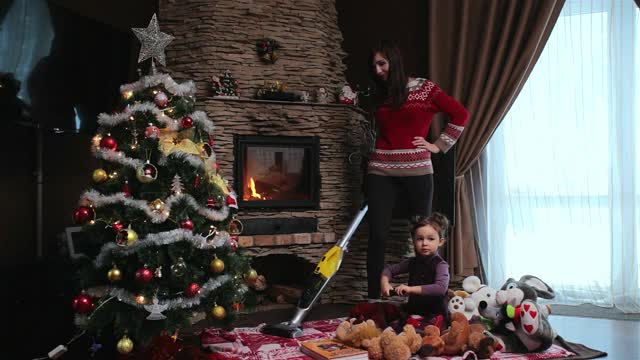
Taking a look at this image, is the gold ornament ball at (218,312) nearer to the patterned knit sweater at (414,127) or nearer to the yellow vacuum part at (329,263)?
the yellow vacuum part at (329,263)

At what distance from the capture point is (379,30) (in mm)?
→ 4930

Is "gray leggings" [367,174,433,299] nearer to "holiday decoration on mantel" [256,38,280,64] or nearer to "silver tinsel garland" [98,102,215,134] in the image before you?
"holiday decoration on mantel" [256,38,280,64]

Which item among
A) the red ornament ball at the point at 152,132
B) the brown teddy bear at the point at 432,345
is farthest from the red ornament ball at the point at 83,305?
the brown teddy bear at the point at 432,345

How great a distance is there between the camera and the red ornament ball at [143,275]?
2.58 m

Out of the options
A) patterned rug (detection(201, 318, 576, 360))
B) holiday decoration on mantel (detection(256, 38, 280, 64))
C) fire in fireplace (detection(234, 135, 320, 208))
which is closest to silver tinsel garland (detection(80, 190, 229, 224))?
patterned rug (detection(201, 318, 576, 360))

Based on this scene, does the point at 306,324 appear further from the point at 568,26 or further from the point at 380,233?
the point at 568,26

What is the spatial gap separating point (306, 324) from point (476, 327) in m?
1.11

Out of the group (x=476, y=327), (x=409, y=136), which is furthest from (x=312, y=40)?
(x=476, y=327)

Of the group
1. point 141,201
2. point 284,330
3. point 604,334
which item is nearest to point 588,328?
point 604,334

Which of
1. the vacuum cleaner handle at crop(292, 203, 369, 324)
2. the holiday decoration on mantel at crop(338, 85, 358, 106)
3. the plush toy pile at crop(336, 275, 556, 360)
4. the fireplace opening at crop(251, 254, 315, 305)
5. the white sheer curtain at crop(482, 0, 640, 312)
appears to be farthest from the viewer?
the fireplace opening at crop(251, 254, 315, 305)

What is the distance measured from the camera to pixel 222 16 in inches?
167

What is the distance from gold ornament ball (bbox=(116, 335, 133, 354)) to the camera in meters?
2.57

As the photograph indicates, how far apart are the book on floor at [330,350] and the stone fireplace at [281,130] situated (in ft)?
4.17

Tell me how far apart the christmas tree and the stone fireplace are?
1.16 meters
